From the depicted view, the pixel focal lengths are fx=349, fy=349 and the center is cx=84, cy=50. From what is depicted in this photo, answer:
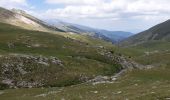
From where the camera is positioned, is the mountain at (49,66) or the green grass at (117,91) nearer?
the green grass at (117,91)

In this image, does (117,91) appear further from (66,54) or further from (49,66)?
(66,54)

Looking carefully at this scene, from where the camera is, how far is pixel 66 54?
10675cm

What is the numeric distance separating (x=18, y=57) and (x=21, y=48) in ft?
75.8

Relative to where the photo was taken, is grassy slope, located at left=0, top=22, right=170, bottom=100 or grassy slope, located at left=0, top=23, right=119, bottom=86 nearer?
grassy slope, located at left=0, top=22, right=170, bottom=100

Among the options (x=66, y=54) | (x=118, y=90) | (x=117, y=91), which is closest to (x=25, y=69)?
(x=66, y=54)

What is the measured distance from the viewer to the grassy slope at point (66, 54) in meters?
82.4

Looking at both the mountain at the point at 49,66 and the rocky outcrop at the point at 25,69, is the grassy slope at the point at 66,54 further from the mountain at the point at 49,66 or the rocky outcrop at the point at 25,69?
the rocky outcrop at the point at 25,69

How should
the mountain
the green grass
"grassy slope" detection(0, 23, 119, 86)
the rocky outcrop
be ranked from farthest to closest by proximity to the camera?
"grassy slope" detection(0, 23, 119, 86), the mountain, the rocky outcrop, the green grass

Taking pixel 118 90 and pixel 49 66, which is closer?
pixel 118 90

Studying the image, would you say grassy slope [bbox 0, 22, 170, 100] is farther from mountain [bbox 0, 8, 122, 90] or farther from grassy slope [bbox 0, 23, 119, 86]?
mountain [bbox 0, 8, 122, 90]

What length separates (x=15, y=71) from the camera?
7950 centimetres

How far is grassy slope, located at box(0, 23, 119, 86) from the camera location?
8236 centimetres

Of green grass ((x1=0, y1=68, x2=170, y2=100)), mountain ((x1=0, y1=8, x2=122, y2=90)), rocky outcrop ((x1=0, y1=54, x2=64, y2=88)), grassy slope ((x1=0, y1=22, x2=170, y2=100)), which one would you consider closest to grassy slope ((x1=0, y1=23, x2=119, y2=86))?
mountain ((x1=0, y1=8, x2=122, y2=90))

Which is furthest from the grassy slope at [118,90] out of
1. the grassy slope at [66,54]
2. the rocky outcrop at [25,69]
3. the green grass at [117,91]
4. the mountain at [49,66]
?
the rocky outcrop at [25,69]
